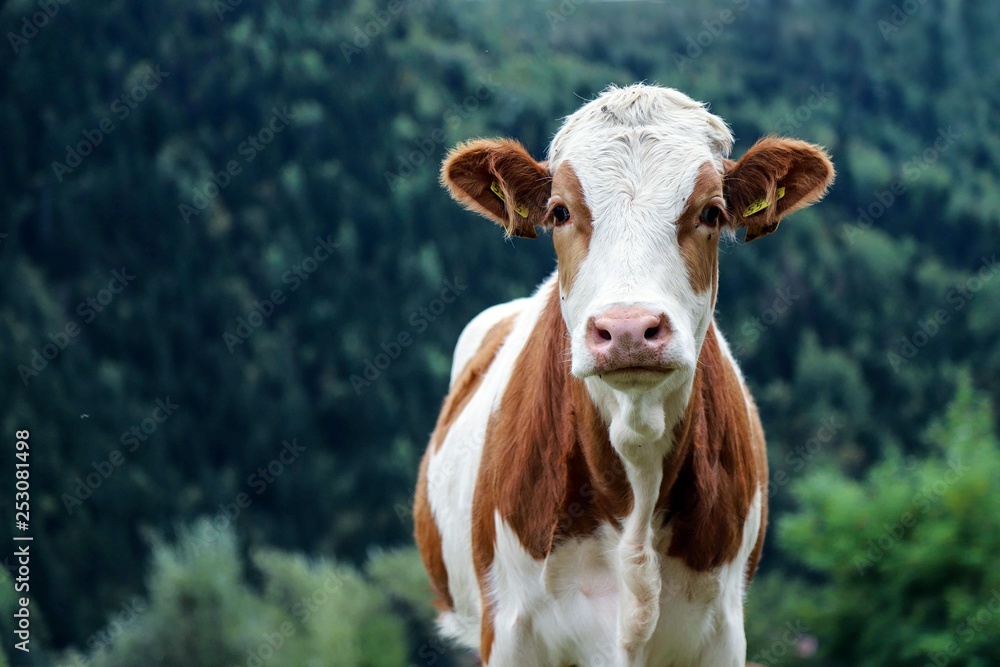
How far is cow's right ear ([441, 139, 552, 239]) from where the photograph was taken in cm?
396

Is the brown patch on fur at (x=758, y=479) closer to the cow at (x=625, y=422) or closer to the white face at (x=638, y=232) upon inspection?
the cow at (x=625, y=422)

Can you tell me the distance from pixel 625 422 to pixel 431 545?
2364mm

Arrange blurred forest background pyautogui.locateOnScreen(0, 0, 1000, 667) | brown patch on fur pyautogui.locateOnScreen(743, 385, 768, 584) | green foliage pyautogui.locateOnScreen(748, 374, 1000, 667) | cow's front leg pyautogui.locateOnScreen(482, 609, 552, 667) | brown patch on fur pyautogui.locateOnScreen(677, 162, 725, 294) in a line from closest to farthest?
1. brown patch on fur pyautogui.locateOnScreen(677, 162, 725, 294)
2. cow's front leg pyautogui.locateOnScreen(482, 609, 552, 667)
3. brown patch on fur pyautogui.locateOnScreen(743, 385, 768, 584)
4. green foliage pyautogui.locateOnScreen(748, 374, 1000, 667)
5. blurred forest background pyautogui.locateOnScreen(0, 0, 1000, 667)

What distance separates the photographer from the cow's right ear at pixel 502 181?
3.96 metres

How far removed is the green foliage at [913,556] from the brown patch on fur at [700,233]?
13.0 metres

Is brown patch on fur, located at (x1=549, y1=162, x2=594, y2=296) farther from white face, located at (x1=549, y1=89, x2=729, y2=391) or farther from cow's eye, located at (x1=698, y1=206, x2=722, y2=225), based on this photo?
cow's eye, located at (x1=698, y1=206, x2=722, y2=225)

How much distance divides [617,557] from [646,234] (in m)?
1.21

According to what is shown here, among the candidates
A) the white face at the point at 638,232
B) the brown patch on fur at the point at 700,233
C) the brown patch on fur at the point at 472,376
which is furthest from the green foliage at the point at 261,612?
the brown patch on fur at the point at 700,233

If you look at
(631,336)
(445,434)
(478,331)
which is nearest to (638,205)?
(631,336)

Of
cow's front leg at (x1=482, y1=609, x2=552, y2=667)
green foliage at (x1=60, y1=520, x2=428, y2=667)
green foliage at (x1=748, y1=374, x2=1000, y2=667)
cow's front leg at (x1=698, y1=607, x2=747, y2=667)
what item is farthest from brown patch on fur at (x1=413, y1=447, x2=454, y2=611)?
green foliage at (x1=60, y1=520, x2=428, y2=667)

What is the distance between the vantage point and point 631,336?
311 cm

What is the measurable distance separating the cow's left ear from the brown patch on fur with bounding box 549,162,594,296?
58 centimetres

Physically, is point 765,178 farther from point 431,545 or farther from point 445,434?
point 431,545

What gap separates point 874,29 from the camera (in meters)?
34.9
